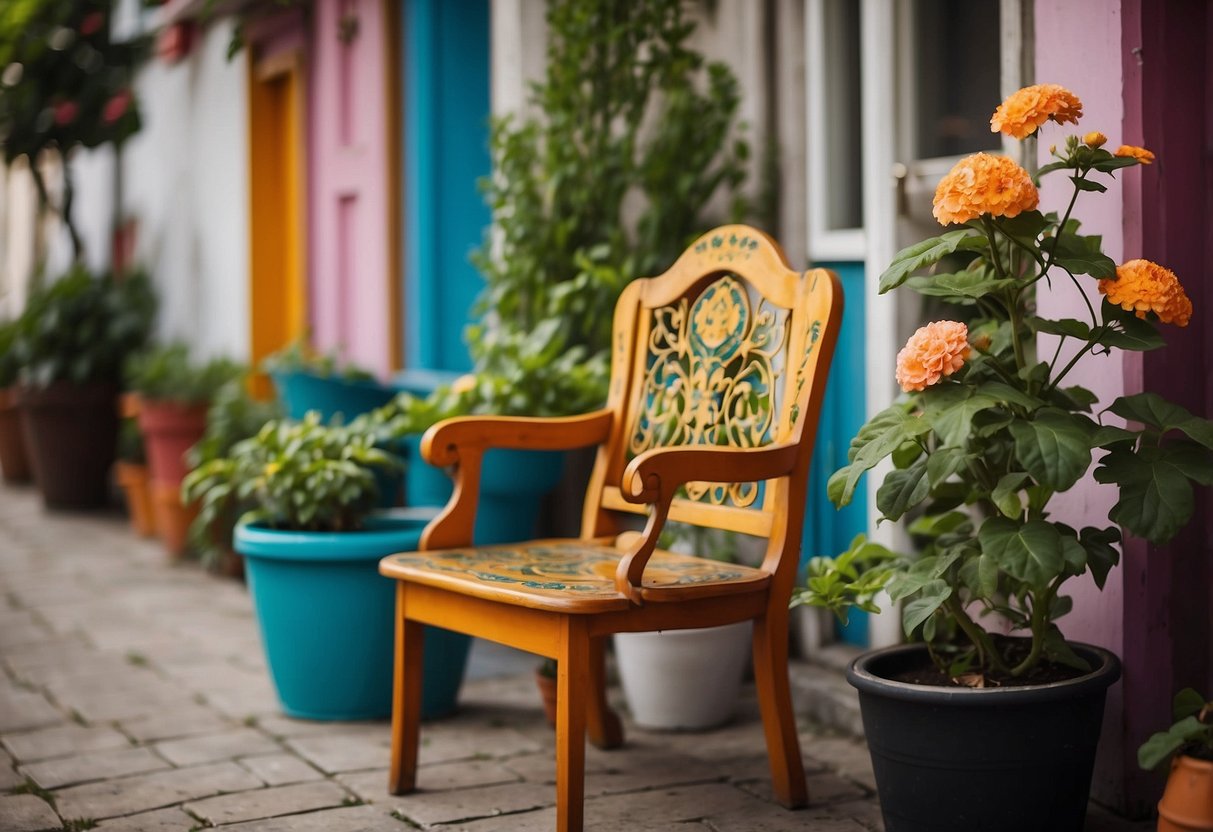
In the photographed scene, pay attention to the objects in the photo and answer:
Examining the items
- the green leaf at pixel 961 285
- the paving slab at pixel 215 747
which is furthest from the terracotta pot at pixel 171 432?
the green leaf at pixel 961 285

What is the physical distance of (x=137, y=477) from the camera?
289 inches

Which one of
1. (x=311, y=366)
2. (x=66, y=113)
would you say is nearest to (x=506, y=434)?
(x=311, y=366)

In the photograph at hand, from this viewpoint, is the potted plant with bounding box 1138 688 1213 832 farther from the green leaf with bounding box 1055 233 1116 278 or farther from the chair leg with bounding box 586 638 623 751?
the chair leg with bounding box 586 638 623 751

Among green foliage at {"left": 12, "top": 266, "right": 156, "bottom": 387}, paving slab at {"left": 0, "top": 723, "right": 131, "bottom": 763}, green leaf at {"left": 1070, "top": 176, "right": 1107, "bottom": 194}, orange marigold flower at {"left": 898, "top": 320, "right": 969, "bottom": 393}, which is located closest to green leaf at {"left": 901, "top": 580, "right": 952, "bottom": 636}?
orange marigold flower at {"left": 898, "top": 320, "right": 969, "bottom": 393}

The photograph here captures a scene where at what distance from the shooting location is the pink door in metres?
5.89

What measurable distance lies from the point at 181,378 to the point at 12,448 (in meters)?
3.75

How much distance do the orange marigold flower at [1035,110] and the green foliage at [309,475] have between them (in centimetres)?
194

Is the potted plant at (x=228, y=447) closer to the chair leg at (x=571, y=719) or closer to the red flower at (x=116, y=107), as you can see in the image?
the red flower at (x=116, y=107)

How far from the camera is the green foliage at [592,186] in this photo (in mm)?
4156

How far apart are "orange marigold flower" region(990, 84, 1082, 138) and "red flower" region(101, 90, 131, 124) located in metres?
6.97

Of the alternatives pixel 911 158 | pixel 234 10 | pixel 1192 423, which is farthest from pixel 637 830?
pixel 234 10

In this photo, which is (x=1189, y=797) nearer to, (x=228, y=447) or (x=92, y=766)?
(x=92, y=766)

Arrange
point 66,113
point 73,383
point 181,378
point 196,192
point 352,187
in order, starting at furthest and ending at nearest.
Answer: point 196,192 < point 66,113 < point 73,383 < point 181,378 < point 352,187

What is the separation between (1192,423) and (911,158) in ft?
4.49
